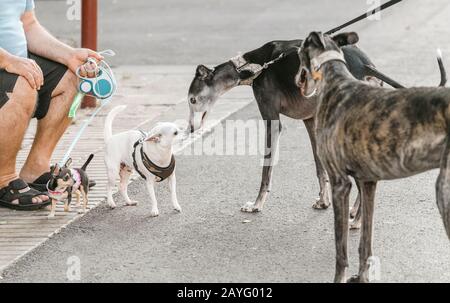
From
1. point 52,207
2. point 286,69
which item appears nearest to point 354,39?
point 286,69

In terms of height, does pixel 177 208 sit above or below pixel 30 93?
below

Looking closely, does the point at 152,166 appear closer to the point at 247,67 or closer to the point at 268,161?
the point at 268,161

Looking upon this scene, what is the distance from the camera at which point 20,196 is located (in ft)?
23.0

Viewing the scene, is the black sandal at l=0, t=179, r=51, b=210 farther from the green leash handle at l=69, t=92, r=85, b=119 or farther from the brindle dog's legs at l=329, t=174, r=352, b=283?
the brindle dog's legs at l=329, t=174, r=352, b=283

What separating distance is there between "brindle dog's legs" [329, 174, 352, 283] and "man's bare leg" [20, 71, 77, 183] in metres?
2.96

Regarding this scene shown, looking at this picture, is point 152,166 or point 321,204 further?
point 321,204

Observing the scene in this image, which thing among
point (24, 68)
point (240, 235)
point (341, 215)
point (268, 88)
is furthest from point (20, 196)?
point (341, 215)

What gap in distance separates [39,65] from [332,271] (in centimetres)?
307

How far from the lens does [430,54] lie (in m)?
13.3

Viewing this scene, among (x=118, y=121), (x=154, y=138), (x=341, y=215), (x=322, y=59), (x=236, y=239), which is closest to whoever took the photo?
(x=341, y=215)

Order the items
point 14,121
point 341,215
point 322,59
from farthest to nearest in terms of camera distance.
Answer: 1. point 14,121
2. point 322,59
3. point 341,215

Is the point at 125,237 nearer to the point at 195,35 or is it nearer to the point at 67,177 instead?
the point at 67,177

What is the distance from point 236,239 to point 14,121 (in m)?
1.89

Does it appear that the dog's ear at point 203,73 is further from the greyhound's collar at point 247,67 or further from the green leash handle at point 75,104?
the green leash handle at point 75,104
